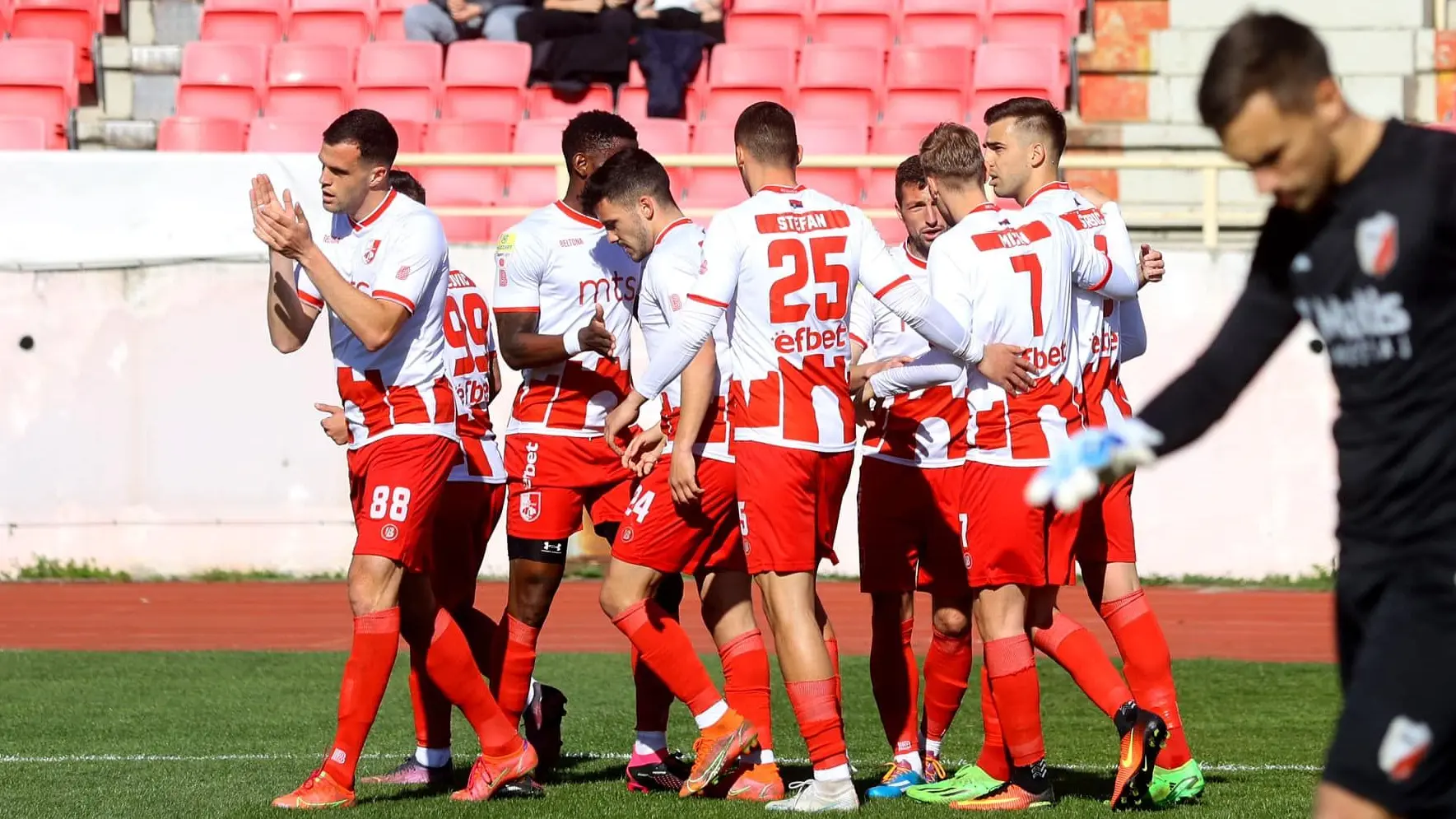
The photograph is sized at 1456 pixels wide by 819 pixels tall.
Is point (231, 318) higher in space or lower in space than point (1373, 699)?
higher

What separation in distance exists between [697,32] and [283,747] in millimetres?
10534

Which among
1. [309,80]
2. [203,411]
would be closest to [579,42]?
[309,80]

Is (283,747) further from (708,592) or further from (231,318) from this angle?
(231,318)

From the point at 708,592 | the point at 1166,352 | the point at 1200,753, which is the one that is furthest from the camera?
the point at 1166,352

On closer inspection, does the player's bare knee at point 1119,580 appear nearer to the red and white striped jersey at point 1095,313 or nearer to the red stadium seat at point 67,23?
the red and white striped jersey at point 1095,313

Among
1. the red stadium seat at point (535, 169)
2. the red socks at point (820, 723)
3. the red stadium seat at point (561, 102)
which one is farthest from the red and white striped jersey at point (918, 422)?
the red stadium seat at point (561, 102)

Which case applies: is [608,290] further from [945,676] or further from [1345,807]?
[1345,807]

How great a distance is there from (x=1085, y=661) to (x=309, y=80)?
12.9 metres

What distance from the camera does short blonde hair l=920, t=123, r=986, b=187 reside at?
689 cm

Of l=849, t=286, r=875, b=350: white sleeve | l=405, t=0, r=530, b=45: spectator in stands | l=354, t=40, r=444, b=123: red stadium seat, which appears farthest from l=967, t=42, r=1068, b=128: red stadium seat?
l=849, t=286, r=875, b=350: white sleeve

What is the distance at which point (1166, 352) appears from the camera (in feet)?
48.5

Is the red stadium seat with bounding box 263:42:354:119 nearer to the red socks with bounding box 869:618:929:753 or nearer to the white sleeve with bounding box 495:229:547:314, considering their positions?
the white sleeve with bounding box 495:229:547:314

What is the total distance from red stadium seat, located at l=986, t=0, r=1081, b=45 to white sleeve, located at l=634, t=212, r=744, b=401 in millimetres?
12008

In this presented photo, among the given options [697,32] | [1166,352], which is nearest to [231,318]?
[697,32]
